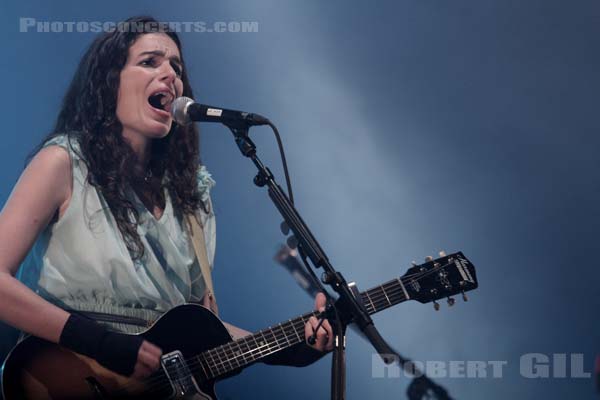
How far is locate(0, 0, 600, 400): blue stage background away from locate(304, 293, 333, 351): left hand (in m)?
0.26

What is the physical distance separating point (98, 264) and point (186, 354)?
0.43m


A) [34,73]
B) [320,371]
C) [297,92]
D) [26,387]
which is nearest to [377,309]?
[320,371]

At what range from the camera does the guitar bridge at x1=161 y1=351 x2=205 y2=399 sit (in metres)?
2.53

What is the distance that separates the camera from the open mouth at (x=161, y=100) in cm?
287

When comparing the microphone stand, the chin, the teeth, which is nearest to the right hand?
the microphone stand

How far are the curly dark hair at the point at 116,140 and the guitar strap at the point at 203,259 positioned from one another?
7 centimetres

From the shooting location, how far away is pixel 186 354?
257 cm

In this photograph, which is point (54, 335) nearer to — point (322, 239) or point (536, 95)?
point (322, 239)

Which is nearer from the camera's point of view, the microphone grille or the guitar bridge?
the microphone grille

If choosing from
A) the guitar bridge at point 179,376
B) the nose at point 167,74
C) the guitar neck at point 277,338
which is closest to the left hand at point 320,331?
the guitar neck at point 277,338

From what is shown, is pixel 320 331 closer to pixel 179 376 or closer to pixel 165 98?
pixel 179 376

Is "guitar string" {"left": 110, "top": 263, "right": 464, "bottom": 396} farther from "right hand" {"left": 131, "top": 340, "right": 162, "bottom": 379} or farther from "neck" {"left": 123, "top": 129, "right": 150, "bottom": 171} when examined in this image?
"neck" {"left": 123, "top": 129, "right": 150, "bottom": 171}

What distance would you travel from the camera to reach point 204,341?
2.60 metres

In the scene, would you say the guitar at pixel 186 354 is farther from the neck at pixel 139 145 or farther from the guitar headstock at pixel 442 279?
the neck at pixel 139 145
